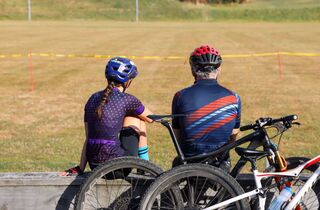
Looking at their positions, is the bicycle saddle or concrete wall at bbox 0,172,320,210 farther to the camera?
concrete wall at bbox 0,172,320,210

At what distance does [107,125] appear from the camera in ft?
16.6

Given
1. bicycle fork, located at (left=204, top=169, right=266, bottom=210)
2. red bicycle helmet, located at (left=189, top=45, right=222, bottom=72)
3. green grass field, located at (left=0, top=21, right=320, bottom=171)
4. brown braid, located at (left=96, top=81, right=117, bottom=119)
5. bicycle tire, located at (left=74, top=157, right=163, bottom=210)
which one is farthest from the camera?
green grass field, located at (left=0, top=21, right=320, bottom=171)

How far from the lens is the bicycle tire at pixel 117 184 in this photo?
179 inches

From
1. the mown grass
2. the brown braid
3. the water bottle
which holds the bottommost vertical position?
the mown grass

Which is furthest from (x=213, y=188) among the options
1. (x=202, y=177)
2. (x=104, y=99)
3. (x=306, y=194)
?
(x=104, y=99)

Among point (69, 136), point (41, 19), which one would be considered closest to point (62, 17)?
point (41, 19)

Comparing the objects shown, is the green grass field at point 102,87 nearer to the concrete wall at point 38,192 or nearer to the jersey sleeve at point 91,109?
the concrete wall at point 38,192

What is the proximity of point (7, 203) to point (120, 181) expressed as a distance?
1066 mm

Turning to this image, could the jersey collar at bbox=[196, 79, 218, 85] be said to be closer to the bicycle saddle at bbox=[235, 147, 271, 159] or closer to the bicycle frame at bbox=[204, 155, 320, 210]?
the bicycle saddle at bbox=[235, 147, 271, 159]

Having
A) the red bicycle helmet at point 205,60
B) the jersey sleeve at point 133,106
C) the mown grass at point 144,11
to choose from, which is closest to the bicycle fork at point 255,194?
the red bicycle helmet at point 205,60

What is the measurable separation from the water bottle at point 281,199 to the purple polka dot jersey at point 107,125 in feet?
4.87

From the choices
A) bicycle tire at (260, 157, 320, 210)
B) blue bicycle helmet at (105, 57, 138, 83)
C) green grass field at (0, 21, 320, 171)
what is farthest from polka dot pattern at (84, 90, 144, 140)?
green grass field at (0, 21, 320, 171)

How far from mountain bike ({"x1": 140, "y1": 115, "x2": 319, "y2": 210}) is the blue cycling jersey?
0.17m

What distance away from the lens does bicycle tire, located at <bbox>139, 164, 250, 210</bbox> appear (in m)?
4.20
